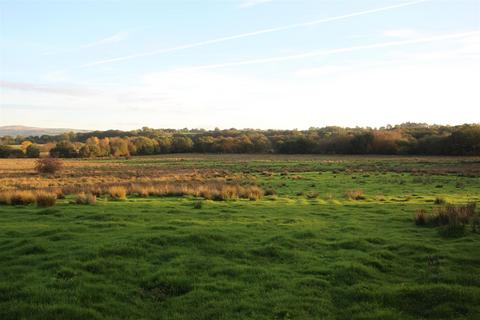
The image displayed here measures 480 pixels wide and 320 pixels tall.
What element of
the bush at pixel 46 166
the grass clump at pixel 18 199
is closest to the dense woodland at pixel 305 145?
the bush at pixel 46 166

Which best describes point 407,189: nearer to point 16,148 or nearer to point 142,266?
point 142,266

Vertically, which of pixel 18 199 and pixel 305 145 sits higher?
pixel 305 145

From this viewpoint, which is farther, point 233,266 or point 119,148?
point 119,148

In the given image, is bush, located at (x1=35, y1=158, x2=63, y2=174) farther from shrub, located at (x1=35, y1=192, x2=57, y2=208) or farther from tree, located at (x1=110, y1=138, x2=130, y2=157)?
tree, located at (x1=110, y1=138, x2=130, y2=157)

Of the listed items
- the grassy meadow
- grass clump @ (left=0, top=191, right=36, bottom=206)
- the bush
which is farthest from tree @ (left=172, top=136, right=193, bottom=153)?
the grassy meadow

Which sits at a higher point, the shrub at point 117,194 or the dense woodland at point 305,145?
the dense woodland at point 305,145

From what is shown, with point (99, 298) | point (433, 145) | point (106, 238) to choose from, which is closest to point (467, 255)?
point (99, 298)

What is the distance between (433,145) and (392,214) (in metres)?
86.0

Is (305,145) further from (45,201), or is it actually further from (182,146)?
(45,201)

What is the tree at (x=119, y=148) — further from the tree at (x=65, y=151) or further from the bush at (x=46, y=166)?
the bush at (x=46, y=166)

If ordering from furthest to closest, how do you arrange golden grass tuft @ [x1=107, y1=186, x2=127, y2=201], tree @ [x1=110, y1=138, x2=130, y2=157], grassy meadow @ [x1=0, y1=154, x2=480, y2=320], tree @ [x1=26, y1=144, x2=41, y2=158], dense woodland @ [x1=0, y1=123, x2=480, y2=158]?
tree @ [x1=110, y1=138, x2=130, y2=157] → tree @ [x1=26, y1=144, x2=41, y2=158] → dense woodland @ [x1=0, y1=123, x2=480, y2=158] → golden grass tuft @ [x1=107, y1=186, x2=127, y2=201] → grassy meadow @ [x1=0, y1=154, x2=480, y2=320]

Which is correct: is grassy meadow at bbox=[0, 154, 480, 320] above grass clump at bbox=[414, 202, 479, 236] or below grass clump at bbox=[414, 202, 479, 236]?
below

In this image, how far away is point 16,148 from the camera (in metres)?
118

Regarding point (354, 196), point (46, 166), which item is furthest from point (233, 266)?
point (46, 166)
